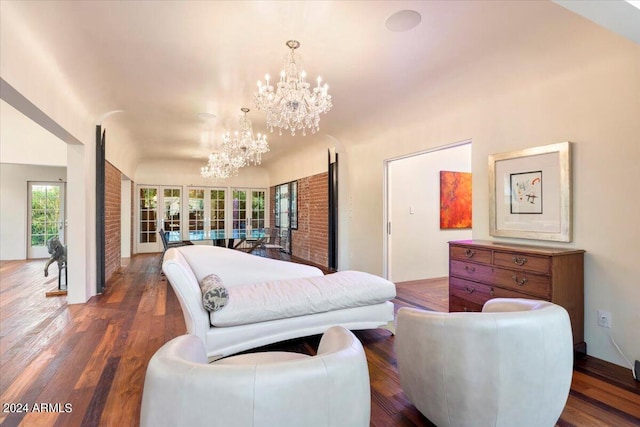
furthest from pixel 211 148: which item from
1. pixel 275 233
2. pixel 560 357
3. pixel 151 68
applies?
pixel 560 357

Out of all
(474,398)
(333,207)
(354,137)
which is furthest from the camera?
(333,207)

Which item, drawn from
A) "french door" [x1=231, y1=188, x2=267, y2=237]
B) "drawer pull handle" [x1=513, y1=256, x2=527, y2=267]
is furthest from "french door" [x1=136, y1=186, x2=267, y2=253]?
"drawer pull handle" [x1=513, y1=256, x2=527, y2=267]

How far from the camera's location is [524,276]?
2.50 metres

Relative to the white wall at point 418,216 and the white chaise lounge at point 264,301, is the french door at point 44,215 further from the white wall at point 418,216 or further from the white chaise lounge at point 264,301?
the white wall at point 418,216

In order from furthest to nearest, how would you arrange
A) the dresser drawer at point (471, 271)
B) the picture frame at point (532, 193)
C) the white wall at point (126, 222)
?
the white wall at point (126, 222)
the dresser drawer at point (471, 271)
the picture frame at point (532, 193)

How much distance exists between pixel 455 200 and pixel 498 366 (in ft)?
14.8

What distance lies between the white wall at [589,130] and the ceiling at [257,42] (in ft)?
1.06

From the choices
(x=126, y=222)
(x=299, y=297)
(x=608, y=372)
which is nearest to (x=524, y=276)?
(x=608, y=372)

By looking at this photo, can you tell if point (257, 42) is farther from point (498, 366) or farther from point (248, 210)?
point (248, 210)

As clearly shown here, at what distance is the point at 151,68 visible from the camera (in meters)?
2.88

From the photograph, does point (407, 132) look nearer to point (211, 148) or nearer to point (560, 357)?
point (560, 357)

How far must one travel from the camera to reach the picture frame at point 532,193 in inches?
103

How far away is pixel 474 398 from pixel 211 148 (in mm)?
6586

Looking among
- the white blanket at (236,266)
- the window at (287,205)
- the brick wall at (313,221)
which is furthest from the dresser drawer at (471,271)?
the window at (287,205)
